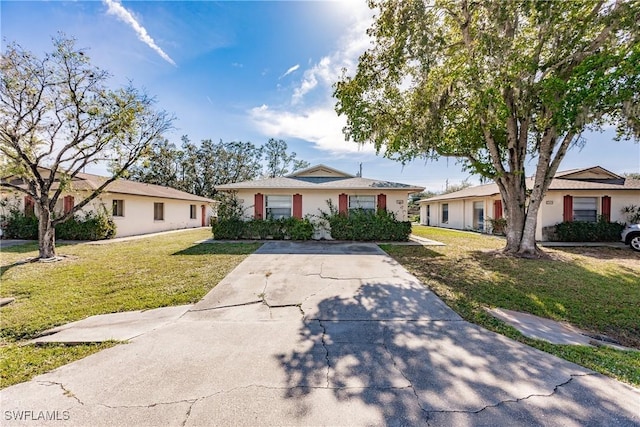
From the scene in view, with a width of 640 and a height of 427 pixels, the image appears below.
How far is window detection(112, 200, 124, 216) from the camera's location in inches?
554

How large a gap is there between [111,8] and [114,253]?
741 centimetres

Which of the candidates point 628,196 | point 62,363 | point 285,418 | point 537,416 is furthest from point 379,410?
point 628,196

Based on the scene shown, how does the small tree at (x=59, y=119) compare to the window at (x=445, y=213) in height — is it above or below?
above

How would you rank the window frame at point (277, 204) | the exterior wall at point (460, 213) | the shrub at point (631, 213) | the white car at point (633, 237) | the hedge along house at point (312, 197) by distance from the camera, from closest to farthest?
the white car at point (633, 237), the shrub at point (631, 213), the hedge along house at point (312, 197), the window frame at point (277, 204), the exterior wall at point (460, 213)

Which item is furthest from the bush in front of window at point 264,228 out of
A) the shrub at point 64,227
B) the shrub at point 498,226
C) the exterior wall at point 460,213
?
the exterior wall at point 460,213

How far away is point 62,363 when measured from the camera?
2.81 metres

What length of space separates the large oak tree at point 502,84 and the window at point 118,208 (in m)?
13.1

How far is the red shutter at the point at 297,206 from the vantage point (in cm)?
1293

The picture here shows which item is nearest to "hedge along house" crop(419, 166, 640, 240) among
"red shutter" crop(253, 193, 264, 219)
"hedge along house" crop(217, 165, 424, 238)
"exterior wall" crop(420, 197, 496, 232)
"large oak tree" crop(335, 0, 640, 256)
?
"exterior wall" crop(420, 197, 496, 232)

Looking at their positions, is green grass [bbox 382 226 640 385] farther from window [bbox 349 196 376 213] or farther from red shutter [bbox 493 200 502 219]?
red shutter [bbox 493 200 502 219]

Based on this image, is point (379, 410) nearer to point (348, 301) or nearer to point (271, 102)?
point (348, 301)

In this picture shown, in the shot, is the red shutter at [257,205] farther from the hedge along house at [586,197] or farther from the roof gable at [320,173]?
the hedge along house at [586,197]

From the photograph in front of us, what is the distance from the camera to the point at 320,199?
13.0m

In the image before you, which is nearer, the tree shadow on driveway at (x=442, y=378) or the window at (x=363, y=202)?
the tree shadow on driveway at (x=442, y=378)
